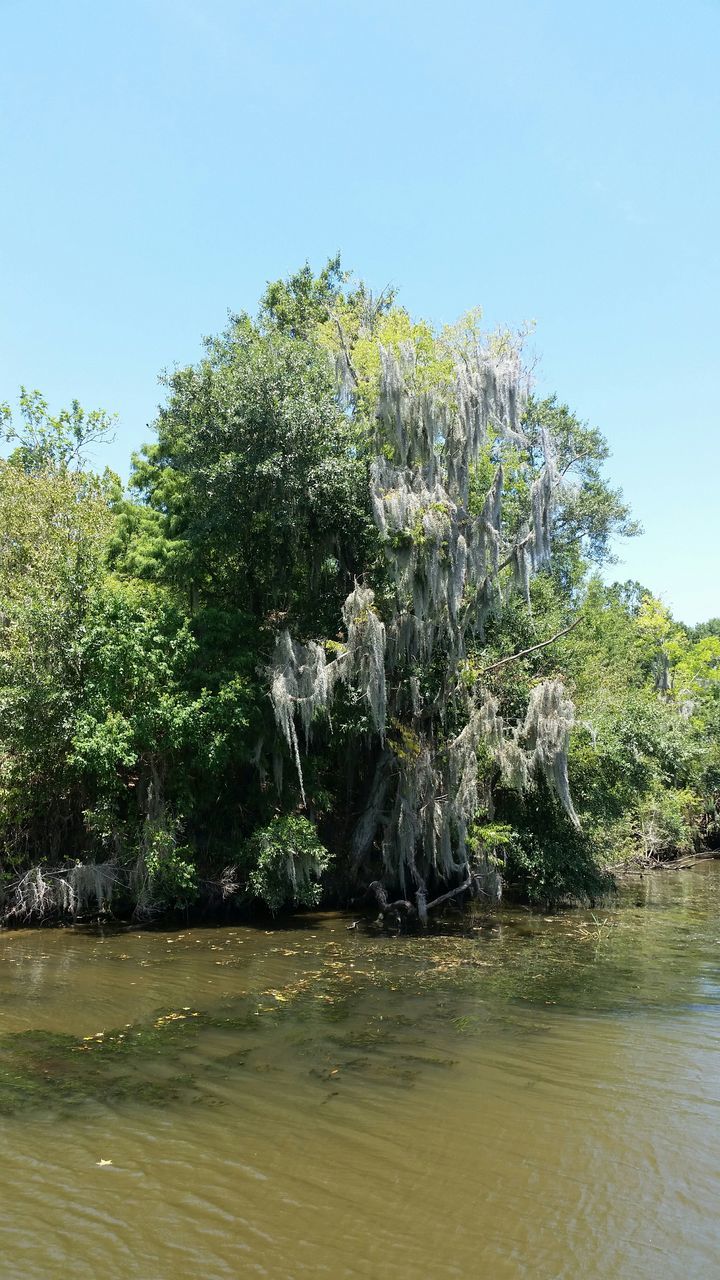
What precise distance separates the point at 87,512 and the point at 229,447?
4.39 meters

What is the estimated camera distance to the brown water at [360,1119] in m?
4.72

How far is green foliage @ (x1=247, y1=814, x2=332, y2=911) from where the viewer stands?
14.7 meters

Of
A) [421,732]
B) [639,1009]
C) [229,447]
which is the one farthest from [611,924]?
[229,447]

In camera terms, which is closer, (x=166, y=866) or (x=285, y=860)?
(x=166, y=866)

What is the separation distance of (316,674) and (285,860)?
318 cm

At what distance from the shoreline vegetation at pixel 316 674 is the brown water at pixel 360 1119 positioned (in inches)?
134

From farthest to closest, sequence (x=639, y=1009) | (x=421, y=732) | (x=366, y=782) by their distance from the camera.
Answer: (x=366, y=782), (x=421, y=732), (x=639, y=1009)

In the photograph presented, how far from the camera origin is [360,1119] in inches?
254

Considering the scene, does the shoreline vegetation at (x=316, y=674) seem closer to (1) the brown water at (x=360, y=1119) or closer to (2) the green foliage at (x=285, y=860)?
(2) the green foliage at (x=285, y=860)

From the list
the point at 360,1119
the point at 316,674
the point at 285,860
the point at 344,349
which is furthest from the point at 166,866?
the point at 344,349

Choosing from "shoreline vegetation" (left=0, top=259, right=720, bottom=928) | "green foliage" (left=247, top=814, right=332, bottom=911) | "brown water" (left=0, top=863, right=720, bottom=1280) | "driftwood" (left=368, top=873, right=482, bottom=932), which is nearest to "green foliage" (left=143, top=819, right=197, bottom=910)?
"shoreline vegetation" (left=0, top=259, right=720, bottom=928)

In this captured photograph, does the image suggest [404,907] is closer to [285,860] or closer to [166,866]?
[285,860]

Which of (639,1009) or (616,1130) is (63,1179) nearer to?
(616,1130)

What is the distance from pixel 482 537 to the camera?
15.7 metres
